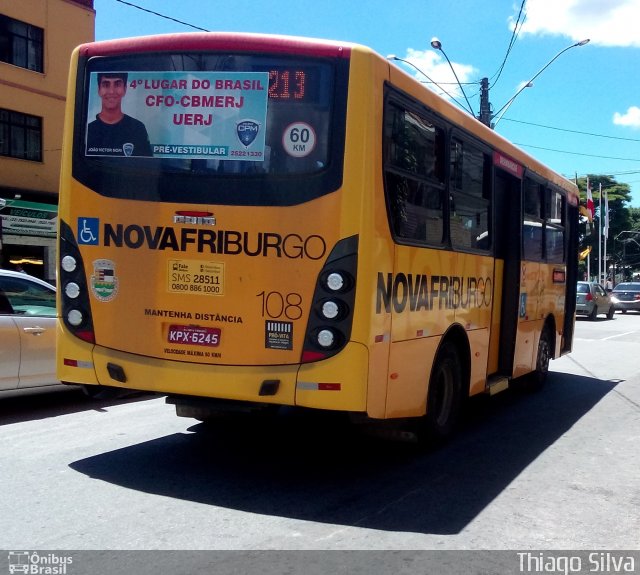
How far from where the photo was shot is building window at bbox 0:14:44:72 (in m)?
22.1

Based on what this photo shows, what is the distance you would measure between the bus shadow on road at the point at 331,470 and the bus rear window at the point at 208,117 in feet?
6.46

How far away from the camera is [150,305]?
17.8 feet

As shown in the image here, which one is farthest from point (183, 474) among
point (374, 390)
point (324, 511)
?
point (374, 390)

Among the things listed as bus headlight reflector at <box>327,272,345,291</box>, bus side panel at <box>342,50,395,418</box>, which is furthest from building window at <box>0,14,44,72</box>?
bus headlight reflector at <box>327,272,345,291</box>

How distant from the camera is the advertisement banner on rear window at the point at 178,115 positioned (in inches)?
206

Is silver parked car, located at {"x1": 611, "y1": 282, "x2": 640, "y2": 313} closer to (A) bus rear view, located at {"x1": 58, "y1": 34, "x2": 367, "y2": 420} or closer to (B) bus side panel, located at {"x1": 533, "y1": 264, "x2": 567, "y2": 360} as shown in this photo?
(B) bus side panel, located at {"x1": 533, "y1": 264, "x2": 567, "y2": 360}

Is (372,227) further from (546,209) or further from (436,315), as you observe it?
(546,209)

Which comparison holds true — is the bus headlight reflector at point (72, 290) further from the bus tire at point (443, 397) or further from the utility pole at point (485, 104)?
the utility pole at point (485, 104)

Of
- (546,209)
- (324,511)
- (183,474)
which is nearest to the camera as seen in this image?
(324,511)

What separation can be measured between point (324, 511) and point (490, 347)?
3.73 metres

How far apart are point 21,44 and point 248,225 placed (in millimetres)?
20611

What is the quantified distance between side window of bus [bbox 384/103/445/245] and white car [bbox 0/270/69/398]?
A: 14.2 ft

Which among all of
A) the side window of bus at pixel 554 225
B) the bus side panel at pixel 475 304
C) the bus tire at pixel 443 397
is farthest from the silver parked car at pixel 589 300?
the bus tire at pixel 443 397

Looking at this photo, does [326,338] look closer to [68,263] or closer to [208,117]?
[208,117]
